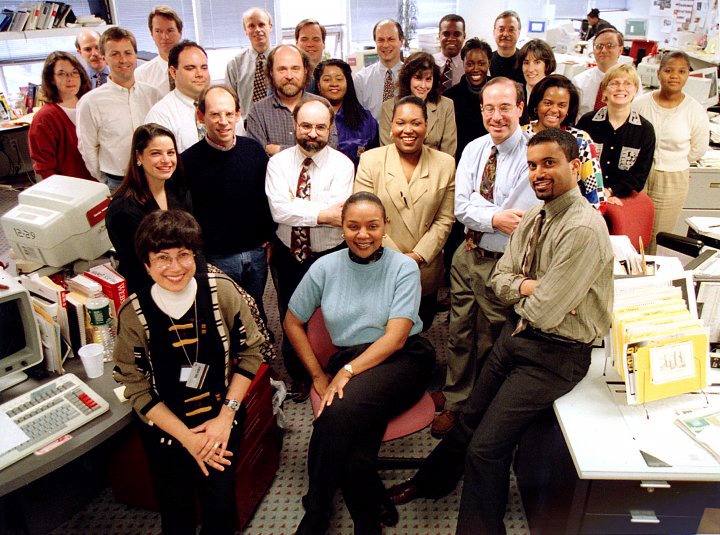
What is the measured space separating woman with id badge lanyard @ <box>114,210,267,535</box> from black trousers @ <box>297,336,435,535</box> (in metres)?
0.31

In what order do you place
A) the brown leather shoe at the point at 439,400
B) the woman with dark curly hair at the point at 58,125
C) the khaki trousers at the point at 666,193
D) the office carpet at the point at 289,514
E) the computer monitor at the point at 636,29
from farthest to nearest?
1. the computer monitor at the point at 636,29
2. the khaki trousers at the point at 666,193
3. the woman with dark curly hair at the point at 58,125
4. the brown leather shoe at the point at 439,400
5. the office carpet at the point at 289,514

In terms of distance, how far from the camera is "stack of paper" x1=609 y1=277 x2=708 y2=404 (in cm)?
178

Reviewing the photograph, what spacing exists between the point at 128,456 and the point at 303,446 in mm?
808

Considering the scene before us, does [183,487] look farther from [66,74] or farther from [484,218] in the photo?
[66,74]

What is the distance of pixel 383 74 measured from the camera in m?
3.86

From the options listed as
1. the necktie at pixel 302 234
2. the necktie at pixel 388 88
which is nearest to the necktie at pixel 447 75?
the necktie at pixel 388 88

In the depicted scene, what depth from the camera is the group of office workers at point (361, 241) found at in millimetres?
1971

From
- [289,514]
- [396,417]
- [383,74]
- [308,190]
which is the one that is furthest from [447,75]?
[289,514]

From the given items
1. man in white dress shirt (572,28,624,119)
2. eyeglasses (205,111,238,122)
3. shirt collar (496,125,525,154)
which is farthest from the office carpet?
man in white dress shirt (572,28,624,119)

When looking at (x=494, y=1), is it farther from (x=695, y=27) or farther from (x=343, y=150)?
(x=343, y=150)

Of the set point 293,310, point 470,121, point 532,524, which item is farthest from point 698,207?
point 293,310

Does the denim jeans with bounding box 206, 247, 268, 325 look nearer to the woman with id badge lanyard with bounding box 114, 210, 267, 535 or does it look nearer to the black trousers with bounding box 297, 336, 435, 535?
the woman with id badge lanyard with bounding box 114, 210, 267, 535

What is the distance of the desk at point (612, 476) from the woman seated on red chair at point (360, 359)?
2.03 feet

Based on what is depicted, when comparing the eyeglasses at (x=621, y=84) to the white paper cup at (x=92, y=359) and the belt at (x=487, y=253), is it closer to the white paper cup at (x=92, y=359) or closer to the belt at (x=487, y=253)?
the belt at (x=487, y=253)
